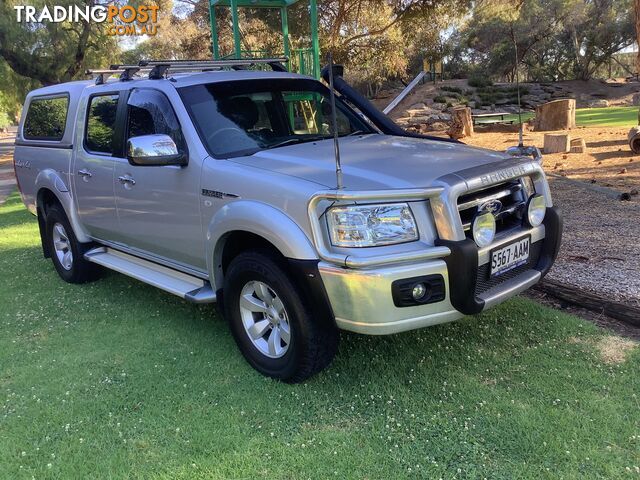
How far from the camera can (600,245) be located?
5.61 metres

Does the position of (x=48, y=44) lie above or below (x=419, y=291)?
above

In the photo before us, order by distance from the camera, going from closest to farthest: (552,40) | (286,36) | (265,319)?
(265,319), (286,36), (552,40)

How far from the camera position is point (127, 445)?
3012mm

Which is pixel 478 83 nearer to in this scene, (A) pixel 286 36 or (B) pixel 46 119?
(A) pixel 286 36

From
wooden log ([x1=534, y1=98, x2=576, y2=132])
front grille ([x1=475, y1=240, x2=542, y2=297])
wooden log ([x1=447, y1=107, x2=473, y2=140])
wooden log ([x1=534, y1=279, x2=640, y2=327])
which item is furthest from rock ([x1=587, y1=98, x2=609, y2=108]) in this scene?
front grille ([x1=475, y1=240, x2=542, y2=297])

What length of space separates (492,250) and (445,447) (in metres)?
1.09

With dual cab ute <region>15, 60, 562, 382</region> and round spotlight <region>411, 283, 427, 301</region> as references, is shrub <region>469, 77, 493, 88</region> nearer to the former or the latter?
dual cab ute <region>15, 60, 562, 382</region>

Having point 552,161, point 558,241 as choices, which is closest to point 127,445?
point 558,241

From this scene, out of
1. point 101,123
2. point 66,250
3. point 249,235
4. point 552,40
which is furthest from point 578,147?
point 552,40

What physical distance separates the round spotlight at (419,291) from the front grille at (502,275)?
37 cm

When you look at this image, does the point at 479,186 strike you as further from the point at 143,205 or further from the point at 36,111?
the point at 36,111

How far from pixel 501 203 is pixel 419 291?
0.93 m

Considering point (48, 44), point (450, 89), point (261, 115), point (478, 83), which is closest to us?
point (261, 115)

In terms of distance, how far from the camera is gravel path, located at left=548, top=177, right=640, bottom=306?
4590 mm
